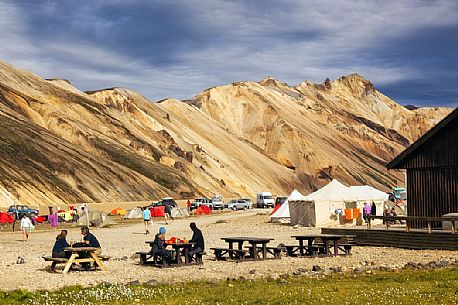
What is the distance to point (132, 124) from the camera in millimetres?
111062

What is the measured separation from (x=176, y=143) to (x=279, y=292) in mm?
97276

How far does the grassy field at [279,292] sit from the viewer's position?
14.6m

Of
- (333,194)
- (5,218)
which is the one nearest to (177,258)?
(333,194)

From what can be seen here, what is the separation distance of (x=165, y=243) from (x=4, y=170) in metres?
52.9

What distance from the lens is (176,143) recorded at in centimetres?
11250

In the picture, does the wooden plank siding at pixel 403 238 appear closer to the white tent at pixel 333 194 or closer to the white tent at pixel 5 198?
the white tent at pixel 333 194

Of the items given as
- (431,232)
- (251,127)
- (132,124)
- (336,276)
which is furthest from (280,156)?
(336,276)

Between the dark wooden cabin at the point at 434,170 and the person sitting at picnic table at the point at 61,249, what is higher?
the dark wooden cabin at the point at 434,170

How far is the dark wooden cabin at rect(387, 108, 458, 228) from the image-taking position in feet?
105

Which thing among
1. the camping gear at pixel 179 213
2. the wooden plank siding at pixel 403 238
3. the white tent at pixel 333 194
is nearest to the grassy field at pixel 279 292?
the wooden plank siding at pixel 403 238

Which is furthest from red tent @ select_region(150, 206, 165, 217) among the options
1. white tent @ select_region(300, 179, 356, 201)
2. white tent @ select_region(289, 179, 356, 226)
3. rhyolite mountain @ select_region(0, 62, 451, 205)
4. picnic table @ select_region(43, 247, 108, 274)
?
picnic table @ select_region(43, 247, 108, 274)

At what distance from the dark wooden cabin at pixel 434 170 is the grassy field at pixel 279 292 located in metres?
14.2

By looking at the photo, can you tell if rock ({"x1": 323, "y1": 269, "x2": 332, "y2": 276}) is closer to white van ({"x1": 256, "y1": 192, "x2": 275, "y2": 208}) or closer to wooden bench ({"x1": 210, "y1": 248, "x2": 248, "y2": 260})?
wooden bench ({"x1": 210, "y1": 248, "x2": 248, "y2": 260})

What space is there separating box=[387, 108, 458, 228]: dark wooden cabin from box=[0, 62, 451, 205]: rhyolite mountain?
4586 centimetres
